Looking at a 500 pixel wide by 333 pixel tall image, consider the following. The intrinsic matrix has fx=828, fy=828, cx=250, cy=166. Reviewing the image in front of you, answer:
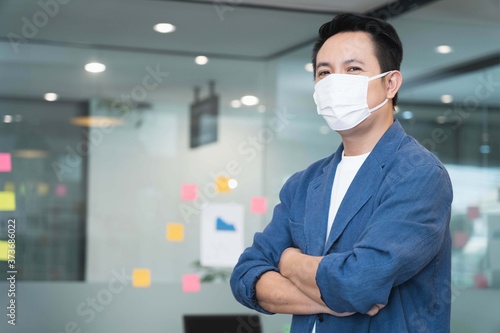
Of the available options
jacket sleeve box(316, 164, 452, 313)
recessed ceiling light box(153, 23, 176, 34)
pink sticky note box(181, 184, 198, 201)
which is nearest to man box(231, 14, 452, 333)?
jacket sleeve box(316, 164, 452, 313)

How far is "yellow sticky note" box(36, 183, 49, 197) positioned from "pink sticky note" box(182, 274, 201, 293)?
0.87 m

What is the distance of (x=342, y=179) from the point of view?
200cm

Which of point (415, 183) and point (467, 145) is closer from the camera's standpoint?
point (415, 183)

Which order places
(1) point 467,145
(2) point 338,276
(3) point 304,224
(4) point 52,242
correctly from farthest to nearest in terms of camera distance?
(1) point 467,145, (4) point 52,242, (3) point 304,224, (2) point 338,276

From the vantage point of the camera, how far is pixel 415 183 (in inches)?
71.4

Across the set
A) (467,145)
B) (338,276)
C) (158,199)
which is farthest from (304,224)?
(467,145)

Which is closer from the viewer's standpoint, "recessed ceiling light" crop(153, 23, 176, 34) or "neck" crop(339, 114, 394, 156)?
"neck" crop(339, 114, 394, 156)

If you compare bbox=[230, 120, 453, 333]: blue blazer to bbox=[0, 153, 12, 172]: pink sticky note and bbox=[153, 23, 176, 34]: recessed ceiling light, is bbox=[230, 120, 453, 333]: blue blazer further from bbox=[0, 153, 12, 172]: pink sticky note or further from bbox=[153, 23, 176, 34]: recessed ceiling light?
bbox=[153, 23, 176, 34]: recessed ceiling light

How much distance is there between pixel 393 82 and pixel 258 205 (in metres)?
2.66

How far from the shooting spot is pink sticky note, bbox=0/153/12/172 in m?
4.25

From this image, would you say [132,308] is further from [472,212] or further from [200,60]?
[472,212]

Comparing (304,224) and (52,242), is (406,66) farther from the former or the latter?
(304,224)

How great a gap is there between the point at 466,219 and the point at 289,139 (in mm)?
1091

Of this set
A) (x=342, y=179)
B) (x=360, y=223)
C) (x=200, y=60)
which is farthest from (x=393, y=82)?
(x=200, y=60)
